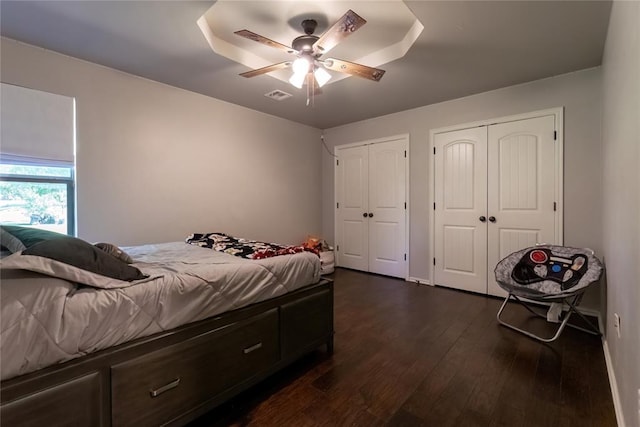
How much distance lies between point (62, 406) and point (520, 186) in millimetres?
4019

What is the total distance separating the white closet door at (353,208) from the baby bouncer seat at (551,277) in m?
2.15

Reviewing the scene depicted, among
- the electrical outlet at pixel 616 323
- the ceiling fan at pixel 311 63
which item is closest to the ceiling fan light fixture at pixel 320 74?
the ceiling fan at pixel 311 63

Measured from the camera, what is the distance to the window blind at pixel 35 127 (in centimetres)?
228

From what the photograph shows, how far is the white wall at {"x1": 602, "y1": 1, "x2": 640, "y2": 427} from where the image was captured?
3.94 ft

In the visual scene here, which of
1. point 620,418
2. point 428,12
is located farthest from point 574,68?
point 620,418

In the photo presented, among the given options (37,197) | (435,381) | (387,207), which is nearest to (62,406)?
(435,381)

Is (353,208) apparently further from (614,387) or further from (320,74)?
(614,387)

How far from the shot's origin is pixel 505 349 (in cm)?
222

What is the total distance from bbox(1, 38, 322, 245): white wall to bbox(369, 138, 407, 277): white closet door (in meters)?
1.30

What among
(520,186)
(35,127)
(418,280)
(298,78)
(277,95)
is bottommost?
(418,280)

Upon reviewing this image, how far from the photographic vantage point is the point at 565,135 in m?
2.95

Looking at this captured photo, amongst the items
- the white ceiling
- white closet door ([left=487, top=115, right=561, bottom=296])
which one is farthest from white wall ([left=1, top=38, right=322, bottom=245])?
white closet door ([left=487, top=115, right=561, bottom=296])

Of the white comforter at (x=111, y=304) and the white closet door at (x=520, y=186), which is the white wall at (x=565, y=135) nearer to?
the white closet door at (x=520, y=186)

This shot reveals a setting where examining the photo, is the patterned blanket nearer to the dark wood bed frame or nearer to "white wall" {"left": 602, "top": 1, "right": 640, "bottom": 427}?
the dark wood bed frame
